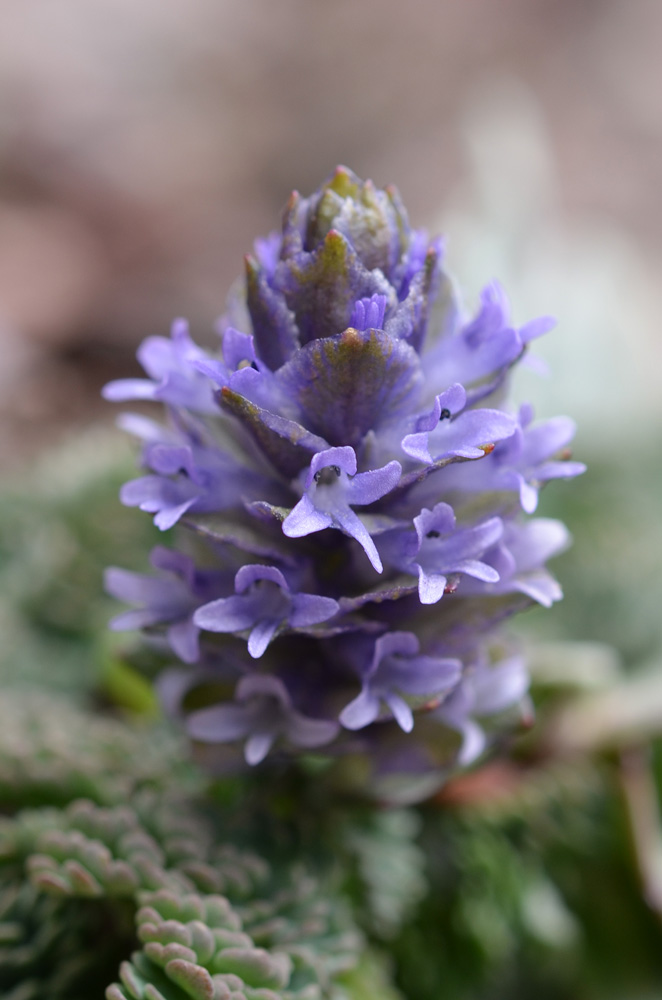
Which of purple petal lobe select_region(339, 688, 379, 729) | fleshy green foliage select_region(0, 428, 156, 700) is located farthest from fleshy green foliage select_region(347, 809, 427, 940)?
fleshy green foliage select_region(0, 428, 156, 700)

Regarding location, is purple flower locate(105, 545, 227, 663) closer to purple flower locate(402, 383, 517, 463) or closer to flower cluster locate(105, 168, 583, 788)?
flower cluster locate(105, 168, 583, 788)

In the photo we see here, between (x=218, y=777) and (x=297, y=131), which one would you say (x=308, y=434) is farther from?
(x=297, y=131)

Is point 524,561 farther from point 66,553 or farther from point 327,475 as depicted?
point 66,553

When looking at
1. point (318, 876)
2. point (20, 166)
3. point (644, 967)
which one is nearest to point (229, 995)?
point (318, 876)

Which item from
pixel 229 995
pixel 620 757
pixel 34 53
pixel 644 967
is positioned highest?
pixel 34 53

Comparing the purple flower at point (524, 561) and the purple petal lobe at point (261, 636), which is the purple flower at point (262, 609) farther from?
the purple flower at point (524, 561)

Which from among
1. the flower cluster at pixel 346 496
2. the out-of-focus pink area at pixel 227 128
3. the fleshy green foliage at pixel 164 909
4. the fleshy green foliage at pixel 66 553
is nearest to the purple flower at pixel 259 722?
the flower cluster at pixel 346 496
